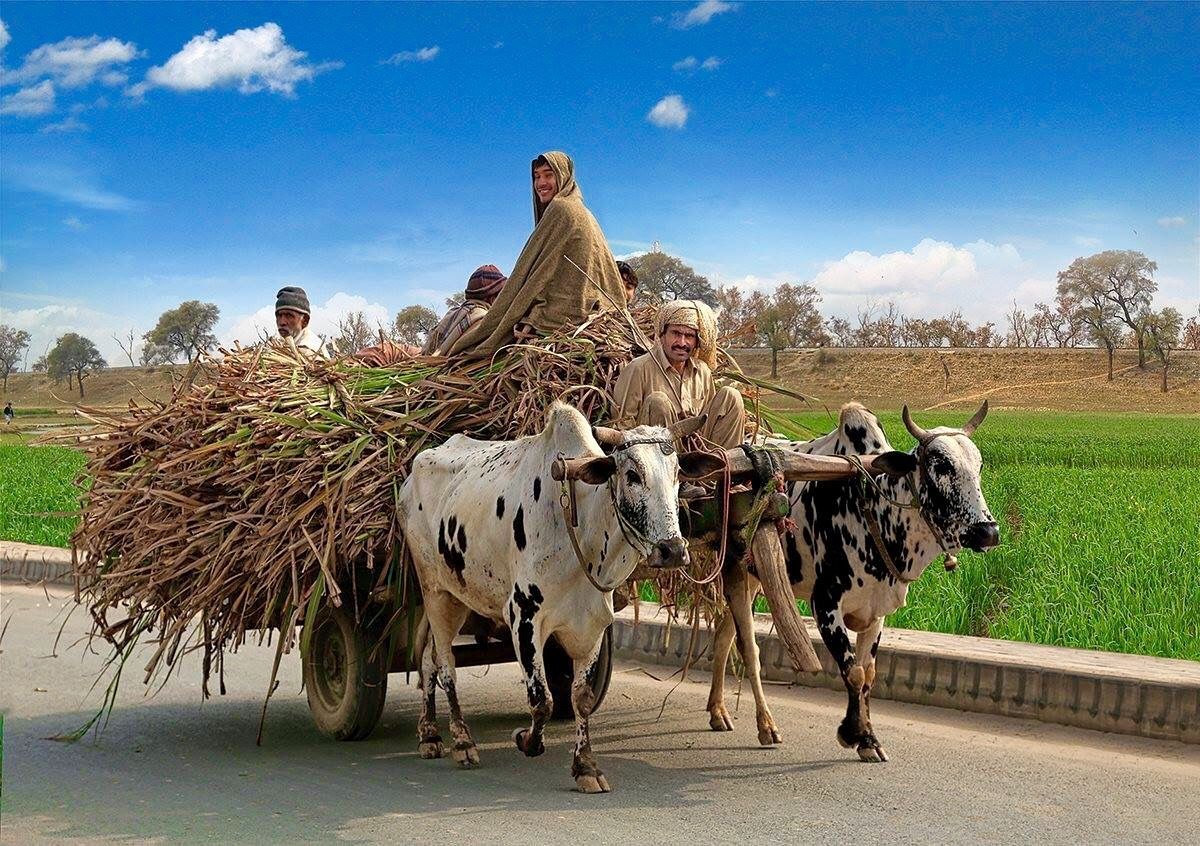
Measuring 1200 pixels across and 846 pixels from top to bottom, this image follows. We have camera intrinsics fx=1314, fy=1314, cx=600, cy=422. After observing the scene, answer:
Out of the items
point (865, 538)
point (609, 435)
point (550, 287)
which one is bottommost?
point (865, 538)

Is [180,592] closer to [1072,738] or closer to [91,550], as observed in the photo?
[91,550]

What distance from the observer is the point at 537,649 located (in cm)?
541

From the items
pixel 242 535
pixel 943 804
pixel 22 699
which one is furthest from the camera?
pixel 22 699

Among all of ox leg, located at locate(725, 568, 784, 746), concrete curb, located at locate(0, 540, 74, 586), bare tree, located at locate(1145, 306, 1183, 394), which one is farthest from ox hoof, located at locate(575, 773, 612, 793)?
bare tree, located at locate(1145, 306, 1183, 394)

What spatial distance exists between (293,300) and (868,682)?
4875mm

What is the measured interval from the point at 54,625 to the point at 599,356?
649 centimetres

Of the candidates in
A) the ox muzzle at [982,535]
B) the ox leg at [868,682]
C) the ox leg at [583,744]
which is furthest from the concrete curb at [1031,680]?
the ox leg at [583,744]

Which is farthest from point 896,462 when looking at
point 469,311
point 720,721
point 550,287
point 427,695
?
point 469,311

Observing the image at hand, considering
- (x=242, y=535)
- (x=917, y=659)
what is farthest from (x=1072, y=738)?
(x=242, y=535)

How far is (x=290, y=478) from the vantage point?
20.3ft

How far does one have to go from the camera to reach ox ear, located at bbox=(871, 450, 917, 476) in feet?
18.8

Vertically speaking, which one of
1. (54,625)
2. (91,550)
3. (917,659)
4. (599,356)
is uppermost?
(599,356)

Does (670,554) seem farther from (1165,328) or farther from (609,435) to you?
(1165,328)

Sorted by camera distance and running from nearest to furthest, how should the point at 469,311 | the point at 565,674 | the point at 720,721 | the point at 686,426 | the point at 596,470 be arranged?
the point at 596,470 → the point at 686,426 → the point at 720,721 → the point at 565,674 → the point at 469,311
